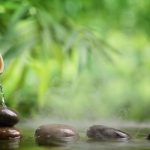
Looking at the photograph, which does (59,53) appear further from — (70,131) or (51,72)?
(70,131)

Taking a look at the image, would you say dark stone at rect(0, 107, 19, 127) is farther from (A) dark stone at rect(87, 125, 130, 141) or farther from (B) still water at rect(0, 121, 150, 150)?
(A) dark stone at rect(87, 125, 130, 141)

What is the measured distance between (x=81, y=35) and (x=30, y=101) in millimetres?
432

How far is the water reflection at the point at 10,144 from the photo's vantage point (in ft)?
5.66

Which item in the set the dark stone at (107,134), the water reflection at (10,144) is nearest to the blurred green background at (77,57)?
the dark stone at (107,134)

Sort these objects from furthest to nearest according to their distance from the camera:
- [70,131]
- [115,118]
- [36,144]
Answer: [115,118] → [70,131] → [36,144]

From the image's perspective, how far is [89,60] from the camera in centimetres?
277

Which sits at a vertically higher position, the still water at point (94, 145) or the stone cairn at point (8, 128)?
the stone cairn at point (8, 128)

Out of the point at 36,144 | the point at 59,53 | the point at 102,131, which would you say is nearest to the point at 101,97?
the point at 59,53

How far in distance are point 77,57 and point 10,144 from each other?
1028 millimetres

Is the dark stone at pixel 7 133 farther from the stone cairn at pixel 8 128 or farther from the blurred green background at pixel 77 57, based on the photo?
the blurred green background at pixel 77 57

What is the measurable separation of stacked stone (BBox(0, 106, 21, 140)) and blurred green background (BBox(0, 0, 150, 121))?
700 millimetres

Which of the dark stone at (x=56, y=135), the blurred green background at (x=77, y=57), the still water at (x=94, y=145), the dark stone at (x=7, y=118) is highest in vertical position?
the blurred green background at (x=77, y=57)

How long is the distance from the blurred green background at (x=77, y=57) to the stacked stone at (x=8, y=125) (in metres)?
0.70

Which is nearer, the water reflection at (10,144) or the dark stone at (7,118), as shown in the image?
the water reflection at (10,144)
